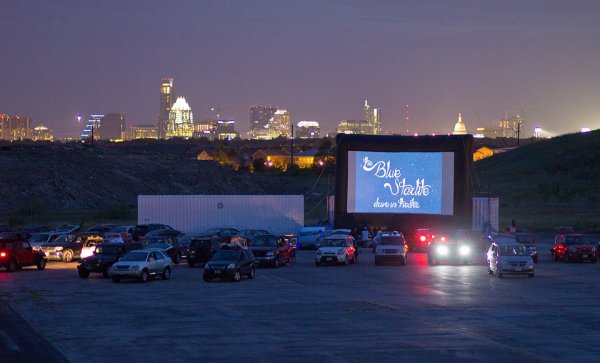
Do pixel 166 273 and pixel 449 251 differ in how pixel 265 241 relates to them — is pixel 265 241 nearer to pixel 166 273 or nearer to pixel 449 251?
pixel 166 273

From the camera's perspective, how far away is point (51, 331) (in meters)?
20.5

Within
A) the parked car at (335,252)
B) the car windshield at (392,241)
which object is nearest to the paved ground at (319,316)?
the parked car at (335,252)

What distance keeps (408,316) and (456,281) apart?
10.6 metres

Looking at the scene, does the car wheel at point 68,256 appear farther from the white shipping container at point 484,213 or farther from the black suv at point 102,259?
the white shipping container at point 484,213

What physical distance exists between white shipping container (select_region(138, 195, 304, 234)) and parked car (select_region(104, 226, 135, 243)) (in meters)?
8.43

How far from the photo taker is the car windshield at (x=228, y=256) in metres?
33.6

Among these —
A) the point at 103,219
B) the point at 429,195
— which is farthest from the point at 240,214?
the point at 103,219

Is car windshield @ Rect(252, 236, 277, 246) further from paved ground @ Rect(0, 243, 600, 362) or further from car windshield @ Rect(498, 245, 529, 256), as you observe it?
car windshield @ Rect(498, 245, 529, 256)

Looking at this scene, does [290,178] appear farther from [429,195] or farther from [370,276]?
[370,276]

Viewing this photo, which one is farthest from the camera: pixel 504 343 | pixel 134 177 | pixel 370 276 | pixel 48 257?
pixel 134 177

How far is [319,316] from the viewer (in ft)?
75.8

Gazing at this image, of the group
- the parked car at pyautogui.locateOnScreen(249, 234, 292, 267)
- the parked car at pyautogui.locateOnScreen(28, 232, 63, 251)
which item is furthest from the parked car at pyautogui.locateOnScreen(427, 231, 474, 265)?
the parked car at pyautogui.locateOnScreen(28, 232, 63, 251)

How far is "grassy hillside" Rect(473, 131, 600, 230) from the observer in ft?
258

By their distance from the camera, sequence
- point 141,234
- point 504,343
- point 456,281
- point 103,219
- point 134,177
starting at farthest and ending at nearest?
point 134,177, point 103,219, point 141,234, point 456,281, point 504,343
